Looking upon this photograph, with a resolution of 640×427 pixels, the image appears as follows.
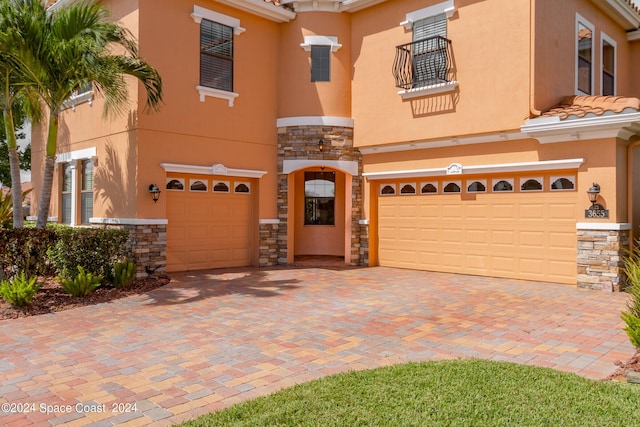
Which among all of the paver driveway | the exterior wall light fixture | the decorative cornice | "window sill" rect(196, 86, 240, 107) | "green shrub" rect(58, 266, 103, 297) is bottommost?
the paver driveway

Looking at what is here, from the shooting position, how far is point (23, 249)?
8977mm

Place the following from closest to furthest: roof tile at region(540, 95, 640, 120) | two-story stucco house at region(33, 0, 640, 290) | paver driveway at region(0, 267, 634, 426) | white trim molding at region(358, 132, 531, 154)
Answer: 1. paver driveway at region(0, 267, 634, 426)
2. roof tile at region(540, 95, 640, 120)
3. two-story stucco house at region(33, 0, 640, 290)
4. white trim molding at region(358, 132, 531, 154)

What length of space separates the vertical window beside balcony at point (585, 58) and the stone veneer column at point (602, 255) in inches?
177

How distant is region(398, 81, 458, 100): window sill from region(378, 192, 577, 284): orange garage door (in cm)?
259

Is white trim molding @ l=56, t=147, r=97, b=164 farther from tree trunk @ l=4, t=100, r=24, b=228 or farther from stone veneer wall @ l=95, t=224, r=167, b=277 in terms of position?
tree trunk @ l=4, t=100, r=24, b=228

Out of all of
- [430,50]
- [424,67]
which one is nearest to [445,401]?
[424,67]

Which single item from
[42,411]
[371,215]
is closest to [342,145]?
[371,215]

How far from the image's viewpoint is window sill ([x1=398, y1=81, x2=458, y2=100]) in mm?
11977

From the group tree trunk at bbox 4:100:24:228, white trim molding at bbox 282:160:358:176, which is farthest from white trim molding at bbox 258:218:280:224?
tree trunk at bbox 4:100:24:228

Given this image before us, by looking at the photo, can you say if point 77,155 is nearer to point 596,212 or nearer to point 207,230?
point 207,230

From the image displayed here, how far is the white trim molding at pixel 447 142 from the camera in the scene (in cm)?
1130

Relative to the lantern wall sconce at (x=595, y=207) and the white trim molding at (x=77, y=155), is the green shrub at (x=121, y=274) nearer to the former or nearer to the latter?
the white trim molding at (x=77, y=155)

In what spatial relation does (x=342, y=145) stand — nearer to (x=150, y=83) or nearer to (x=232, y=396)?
(x=150, y=83)

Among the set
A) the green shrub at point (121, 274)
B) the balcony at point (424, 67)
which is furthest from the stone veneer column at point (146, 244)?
the balcony at point (424, 67)
